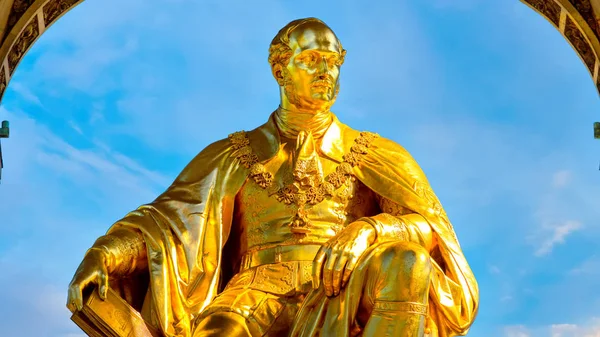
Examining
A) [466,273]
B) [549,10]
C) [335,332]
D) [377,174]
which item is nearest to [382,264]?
[335,332]

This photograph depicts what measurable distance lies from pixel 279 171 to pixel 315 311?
122 cm

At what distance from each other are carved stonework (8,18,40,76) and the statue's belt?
9.07 feet

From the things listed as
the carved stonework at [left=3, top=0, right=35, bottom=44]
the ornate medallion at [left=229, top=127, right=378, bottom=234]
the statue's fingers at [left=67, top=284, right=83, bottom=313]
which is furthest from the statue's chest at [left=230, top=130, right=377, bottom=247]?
the carved stonework at [left=3, top=0, right=35, bottom=44]

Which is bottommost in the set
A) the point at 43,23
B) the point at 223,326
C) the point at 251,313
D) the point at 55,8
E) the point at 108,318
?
the point at 108,318

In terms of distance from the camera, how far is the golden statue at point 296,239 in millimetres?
6387

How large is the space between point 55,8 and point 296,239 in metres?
3.13

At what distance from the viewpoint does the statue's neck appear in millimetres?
7656

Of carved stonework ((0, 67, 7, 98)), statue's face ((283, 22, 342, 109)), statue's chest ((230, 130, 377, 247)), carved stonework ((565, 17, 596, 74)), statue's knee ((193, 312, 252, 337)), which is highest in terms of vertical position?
carved stonework ((565, 17, 596, 74))

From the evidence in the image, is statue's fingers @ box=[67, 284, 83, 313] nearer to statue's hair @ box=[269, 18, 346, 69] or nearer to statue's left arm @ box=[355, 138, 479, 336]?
statue's left arm @ box=[355, 138, 479, 336]

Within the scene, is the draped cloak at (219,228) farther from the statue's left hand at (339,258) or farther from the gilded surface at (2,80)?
the gilded surface at (2,80)

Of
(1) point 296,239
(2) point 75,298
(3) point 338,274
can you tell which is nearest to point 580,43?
(1) point 296,239

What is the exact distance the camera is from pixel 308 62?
294 inches

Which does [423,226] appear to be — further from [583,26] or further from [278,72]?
[583,26]

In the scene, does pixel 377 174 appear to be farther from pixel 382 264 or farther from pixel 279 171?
pixel 382 264
